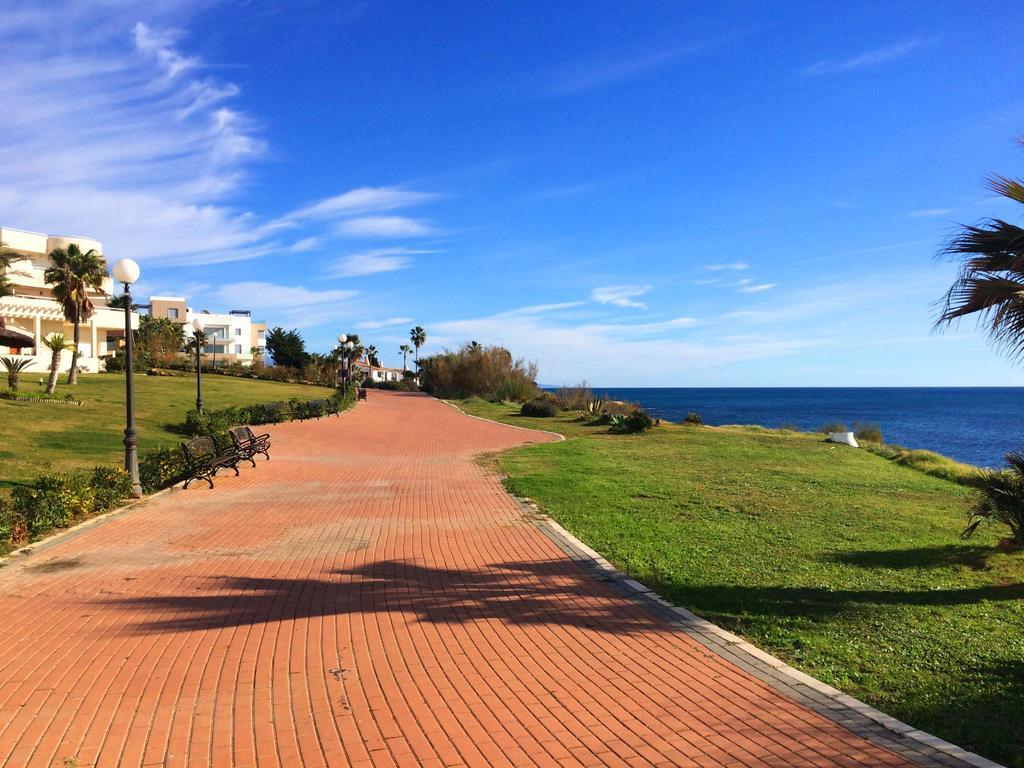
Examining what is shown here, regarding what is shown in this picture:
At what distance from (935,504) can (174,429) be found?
18122mm

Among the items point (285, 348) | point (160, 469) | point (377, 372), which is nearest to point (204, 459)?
point (160, 469)

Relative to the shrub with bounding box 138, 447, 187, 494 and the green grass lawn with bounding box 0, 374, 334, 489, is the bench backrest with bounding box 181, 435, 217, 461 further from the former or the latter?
the green grass lawn with bounding box 0, 374, 334, 489

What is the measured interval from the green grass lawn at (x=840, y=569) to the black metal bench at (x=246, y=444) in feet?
17.2

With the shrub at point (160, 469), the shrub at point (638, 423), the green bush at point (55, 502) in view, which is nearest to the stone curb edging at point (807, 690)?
the green bush at point (55, 502)

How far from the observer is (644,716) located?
13.3 ft

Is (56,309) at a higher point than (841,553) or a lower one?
higher

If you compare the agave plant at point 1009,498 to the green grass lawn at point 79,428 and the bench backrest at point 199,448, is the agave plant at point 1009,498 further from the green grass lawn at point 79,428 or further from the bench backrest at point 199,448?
the green grass lawn at point 79,428

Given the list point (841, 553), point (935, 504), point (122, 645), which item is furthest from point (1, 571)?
point (935, 504)

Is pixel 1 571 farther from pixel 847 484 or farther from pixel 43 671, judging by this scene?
pixel 847 484

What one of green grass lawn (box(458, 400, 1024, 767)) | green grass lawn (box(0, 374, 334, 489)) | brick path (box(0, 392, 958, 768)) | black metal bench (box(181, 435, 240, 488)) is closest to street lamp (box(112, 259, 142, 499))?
black metal bench (box(181, 435, 240, 488))

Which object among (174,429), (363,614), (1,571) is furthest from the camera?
(174,429)

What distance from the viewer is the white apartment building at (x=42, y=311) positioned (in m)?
41.2

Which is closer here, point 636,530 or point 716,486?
point 636,530

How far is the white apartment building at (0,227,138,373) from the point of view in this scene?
135ft
